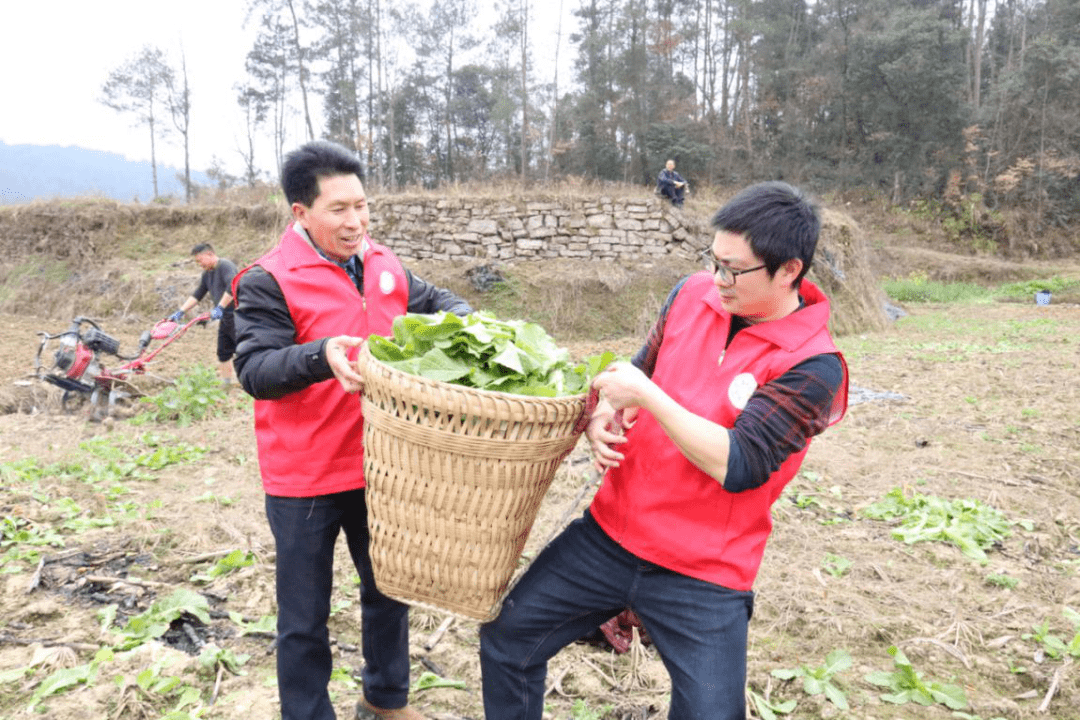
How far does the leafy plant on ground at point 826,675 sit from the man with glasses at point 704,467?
1.10 m

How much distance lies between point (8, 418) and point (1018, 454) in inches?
374

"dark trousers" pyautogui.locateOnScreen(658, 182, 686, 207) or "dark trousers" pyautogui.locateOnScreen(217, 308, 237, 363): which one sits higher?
"dark trousers" pyautogui.locateOnScreen(658, 182, 686, 207)

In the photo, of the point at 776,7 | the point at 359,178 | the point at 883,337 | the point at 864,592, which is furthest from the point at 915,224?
the point at 359,178

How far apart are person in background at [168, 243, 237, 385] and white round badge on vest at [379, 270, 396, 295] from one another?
584 centimetres

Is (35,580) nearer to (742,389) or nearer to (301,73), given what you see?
(742,389)

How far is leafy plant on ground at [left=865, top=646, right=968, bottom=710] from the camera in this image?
2672 mm

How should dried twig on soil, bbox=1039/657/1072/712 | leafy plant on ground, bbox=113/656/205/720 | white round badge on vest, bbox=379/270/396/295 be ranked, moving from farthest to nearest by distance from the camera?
dried twig on soil, bbox=1039/657/1072/712 < leafy plant on ground, bbox=113/656/205/720 < white round badge on vest, bbox=379/270/396/295

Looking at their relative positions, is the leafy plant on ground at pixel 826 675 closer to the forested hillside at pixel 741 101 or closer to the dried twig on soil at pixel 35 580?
the dried twig on soil at pixel 35 580

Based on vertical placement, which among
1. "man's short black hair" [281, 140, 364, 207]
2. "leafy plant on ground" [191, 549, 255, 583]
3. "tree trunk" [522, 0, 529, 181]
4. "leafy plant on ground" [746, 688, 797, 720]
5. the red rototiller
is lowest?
"leafy plant on ground" [746, 688, 797, 720]

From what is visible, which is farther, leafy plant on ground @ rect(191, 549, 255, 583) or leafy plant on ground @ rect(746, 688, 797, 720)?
leafy plant on ground @ rect(191, 549, 255, 583)

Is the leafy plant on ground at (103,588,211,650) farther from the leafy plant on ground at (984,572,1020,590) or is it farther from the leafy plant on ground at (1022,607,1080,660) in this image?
the leafy plant on ground at (984,572,1020,590)

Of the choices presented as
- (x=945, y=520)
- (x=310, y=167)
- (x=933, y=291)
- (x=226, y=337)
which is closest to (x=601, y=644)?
(x=310, y=167)

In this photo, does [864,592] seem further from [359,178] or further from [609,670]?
[359,178]

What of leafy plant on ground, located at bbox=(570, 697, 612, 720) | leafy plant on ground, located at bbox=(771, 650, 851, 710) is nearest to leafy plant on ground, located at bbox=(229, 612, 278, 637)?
leafy plant on ground, located at bbox=(570, 697, 612, 720)
